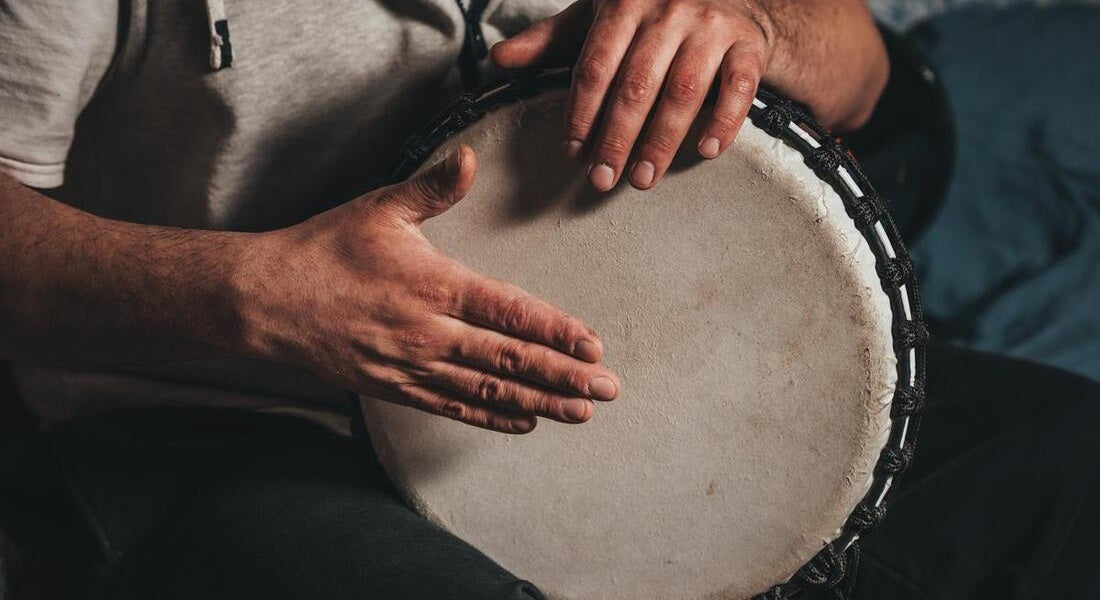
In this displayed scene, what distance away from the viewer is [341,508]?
0.80m

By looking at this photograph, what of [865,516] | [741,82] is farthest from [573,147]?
[865,516]

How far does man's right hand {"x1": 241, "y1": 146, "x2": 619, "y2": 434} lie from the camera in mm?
644

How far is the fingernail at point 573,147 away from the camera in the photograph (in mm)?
659

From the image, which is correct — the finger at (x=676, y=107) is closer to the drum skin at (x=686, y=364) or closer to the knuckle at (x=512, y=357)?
the drum skin at (x=686, y=364)

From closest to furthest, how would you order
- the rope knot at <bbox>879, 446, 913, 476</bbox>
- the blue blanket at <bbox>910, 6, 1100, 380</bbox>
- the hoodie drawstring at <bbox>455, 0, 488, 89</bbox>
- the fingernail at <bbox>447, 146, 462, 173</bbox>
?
the fingernail at <bbox>447, 146, 462, 173</bbox> → the rope knot at <bbox>879, 446, 913, 476</bbox> → the hoodie drawstring at <bbox>455, 0, 488, 89</bbox> → the blue blanket at <bbox>910, 6, 1100, 380</bbox>

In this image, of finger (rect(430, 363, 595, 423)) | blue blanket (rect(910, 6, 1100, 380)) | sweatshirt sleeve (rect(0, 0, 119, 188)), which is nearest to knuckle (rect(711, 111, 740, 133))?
finger (rect(430, 363, 595, 423))

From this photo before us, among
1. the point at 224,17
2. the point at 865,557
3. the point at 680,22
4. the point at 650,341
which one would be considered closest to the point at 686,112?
the point at 680,22

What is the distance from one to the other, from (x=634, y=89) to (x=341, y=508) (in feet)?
1.42

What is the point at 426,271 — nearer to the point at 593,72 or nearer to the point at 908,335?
the point at 593,72

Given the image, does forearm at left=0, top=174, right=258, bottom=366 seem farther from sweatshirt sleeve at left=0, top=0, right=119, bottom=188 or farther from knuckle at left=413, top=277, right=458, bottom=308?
knuckle at left=413, top=277, right=458, bottom=308

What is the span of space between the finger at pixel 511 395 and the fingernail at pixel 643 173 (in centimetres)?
16

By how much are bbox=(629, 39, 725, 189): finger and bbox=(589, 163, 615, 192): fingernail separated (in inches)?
0.6

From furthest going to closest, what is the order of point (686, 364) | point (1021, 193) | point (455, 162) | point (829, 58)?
1. point (1021, 193)
2. point (829, 58)
3. point (686, 364)
4. point (455, 162)

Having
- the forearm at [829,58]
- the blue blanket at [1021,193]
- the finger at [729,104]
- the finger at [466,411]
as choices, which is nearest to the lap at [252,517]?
the finger at [466,411]
